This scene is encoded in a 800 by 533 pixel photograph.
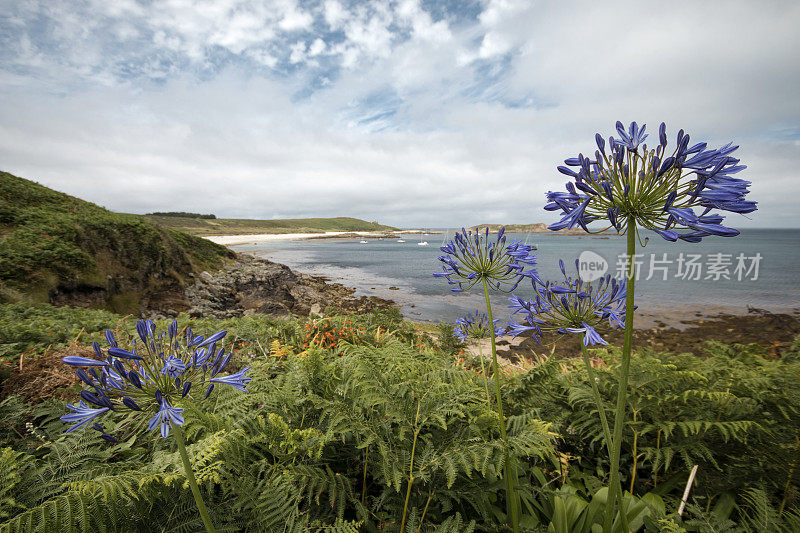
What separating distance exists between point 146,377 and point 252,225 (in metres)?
160

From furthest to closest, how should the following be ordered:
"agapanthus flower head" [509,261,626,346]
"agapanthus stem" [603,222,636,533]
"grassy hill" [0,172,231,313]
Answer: "grassy hill" [0,172,231,313], "agapanthus flower head" [509,261,626,346], "agapanthus stem" [603,222,636,533]

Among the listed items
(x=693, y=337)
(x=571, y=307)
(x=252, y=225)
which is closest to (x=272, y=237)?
(x=252, y=225)

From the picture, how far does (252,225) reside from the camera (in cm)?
14650

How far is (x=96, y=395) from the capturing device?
1.32 m

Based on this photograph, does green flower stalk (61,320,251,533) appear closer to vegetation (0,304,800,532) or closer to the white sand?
vegetation (0,304,800,532)

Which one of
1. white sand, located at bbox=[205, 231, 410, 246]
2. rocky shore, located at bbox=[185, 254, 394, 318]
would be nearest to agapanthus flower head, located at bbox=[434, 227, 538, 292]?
rocky shore, located at bbox=[185, 254, 394, 318]

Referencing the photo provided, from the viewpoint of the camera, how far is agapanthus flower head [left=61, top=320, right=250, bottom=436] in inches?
50.6

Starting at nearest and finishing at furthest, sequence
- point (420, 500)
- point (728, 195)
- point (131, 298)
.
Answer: point (728, 195), point (420, 500), point (131, 298)

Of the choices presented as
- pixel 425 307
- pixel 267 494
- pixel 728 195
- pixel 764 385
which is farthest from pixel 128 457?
pixel 425 307

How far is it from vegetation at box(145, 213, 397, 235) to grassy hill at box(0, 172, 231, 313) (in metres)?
82.9

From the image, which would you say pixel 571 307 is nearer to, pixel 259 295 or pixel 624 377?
pixel 624 377

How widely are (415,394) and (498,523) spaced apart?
95cm

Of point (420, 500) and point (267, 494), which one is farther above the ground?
point (267, 494)

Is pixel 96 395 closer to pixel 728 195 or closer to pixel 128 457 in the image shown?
pixel 128 457
